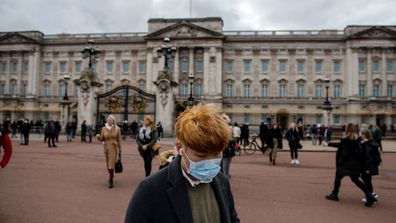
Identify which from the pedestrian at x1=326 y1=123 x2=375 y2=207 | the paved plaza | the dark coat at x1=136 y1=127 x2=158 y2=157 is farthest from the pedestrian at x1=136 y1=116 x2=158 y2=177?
the pedestrian at x1=326 y1=123 x2=375 y2=207

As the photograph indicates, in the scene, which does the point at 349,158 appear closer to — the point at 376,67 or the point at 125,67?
the point at 376,67

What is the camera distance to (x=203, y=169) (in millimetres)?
1938

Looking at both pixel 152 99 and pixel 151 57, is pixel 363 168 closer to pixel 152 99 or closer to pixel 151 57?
pixel 152 99

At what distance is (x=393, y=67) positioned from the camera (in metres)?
52.7

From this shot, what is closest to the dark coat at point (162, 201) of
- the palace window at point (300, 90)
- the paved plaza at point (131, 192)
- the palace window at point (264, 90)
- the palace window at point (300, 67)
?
the paved plaza at point (131, 192)

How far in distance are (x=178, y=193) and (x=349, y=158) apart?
602 cm

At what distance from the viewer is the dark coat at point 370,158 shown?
668cm

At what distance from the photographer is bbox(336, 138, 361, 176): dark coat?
6.73 m

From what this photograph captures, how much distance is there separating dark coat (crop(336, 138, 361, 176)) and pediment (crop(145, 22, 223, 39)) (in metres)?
47.9

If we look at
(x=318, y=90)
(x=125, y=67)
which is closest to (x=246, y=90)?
(x=318, y=90)

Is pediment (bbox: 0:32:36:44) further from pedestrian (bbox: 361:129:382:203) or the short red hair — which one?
the short red hair

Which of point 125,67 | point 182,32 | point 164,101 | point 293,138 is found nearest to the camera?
point 293,138

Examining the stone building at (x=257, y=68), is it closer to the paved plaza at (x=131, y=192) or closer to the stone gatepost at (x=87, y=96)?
the stone gatepost at (x=87, y=96)

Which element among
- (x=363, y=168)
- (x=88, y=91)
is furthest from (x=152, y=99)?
(x=363, y=168)
